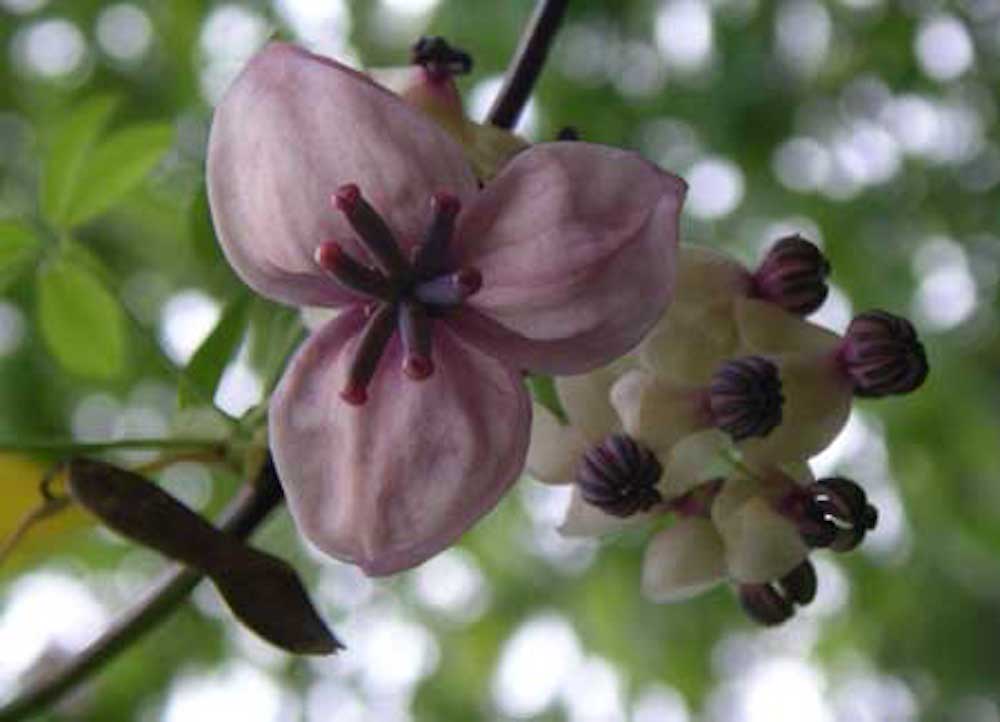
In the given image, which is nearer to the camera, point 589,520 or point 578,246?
point 578,246

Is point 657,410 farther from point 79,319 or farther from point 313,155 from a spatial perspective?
point 79,319

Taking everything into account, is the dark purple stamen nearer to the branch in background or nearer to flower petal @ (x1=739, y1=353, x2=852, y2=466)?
the branch in background

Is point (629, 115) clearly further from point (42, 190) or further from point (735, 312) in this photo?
point (735, 312)

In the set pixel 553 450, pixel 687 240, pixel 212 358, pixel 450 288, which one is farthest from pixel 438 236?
pixel 687 240

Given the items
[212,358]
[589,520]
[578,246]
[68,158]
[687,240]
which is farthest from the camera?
[687,240]

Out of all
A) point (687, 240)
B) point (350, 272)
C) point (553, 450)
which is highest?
point (350, 272)
